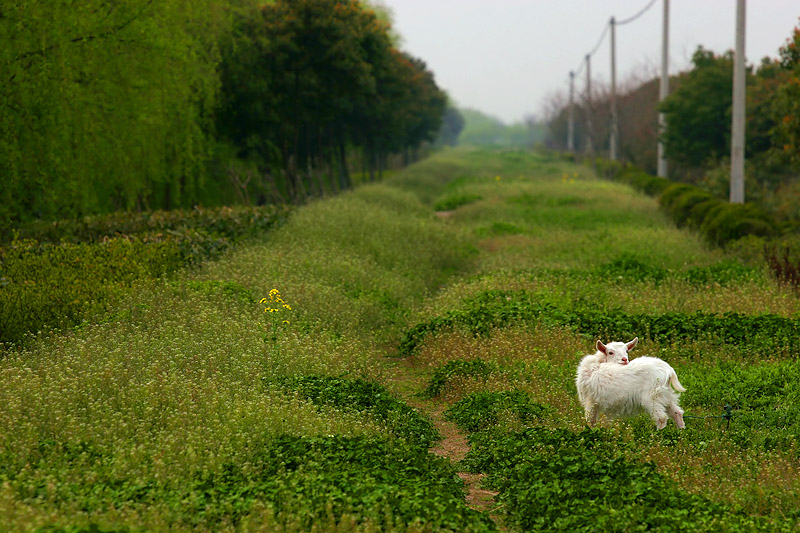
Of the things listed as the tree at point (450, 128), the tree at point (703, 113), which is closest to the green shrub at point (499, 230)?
the tree at point (703, 113)

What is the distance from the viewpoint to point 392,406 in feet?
28.2

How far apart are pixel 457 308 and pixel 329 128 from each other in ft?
84.4

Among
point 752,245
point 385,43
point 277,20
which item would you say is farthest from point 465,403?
point 385,43

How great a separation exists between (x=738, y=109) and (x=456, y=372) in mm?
14950

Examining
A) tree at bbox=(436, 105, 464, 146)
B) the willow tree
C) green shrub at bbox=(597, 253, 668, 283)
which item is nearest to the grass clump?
the willow tree

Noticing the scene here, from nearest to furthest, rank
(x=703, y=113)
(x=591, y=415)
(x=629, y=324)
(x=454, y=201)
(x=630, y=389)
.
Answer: (x=630, y=389), (x=591, y=415), (x=629, y=324), (x=703, y=113), (x=454, y=201)

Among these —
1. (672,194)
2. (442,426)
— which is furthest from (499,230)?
(442,426)

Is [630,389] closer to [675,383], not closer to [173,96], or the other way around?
[675,383]

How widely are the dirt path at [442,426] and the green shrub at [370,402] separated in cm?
18

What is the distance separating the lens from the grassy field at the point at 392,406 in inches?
225

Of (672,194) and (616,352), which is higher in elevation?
(672,194)

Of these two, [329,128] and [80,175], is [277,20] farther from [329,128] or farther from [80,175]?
[80,175]

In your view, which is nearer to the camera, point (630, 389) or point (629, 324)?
point (630, 389)

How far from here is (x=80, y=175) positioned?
59.9 feet
